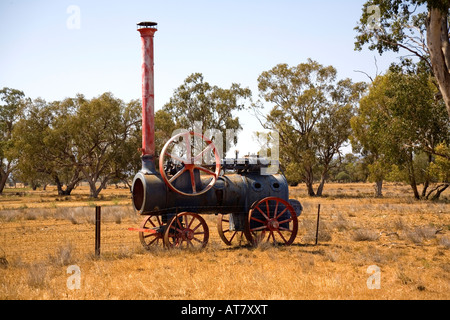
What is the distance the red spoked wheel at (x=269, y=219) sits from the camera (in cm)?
1384

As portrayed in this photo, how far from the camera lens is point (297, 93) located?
46.3m

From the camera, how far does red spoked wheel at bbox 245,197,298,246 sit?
45.4ft

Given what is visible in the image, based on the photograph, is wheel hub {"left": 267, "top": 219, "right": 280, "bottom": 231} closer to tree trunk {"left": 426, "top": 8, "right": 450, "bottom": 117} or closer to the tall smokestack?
the tall smokestack

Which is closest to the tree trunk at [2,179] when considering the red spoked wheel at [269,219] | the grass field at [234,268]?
the grass field at [234,268]

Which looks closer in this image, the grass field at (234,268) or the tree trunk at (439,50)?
the grass field at (234,268)

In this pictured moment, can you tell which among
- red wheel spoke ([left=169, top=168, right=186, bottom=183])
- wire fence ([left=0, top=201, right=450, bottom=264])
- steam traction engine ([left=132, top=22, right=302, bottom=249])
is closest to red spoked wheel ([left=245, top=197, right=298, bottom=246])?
steam traction engine ([left=132, top=22, right=302, bottom=249])

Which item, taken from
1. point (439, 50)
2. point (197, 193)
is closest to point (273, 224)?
point (197, 193)

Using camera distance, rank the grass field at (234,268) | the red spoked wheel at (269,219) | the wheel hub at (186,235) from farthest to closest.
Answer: the red spoked wheel at (269,219)
the wheel hub at (186,235)
the grass field at (234,268)

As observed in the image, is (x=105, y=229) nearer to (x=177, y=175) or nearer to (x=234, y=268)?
(x=177, y=175)

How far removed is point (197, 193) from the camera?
12992mm

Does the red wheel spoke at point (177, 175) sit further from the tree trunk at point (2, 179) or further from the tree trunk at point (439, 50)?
the tree trunk at point (2, 179)

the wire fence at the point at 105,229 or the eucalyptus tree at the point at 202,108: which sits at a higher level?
the eucalyptus tree at the point at 202,108

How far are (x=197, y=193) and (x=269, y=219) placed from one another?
247cm
